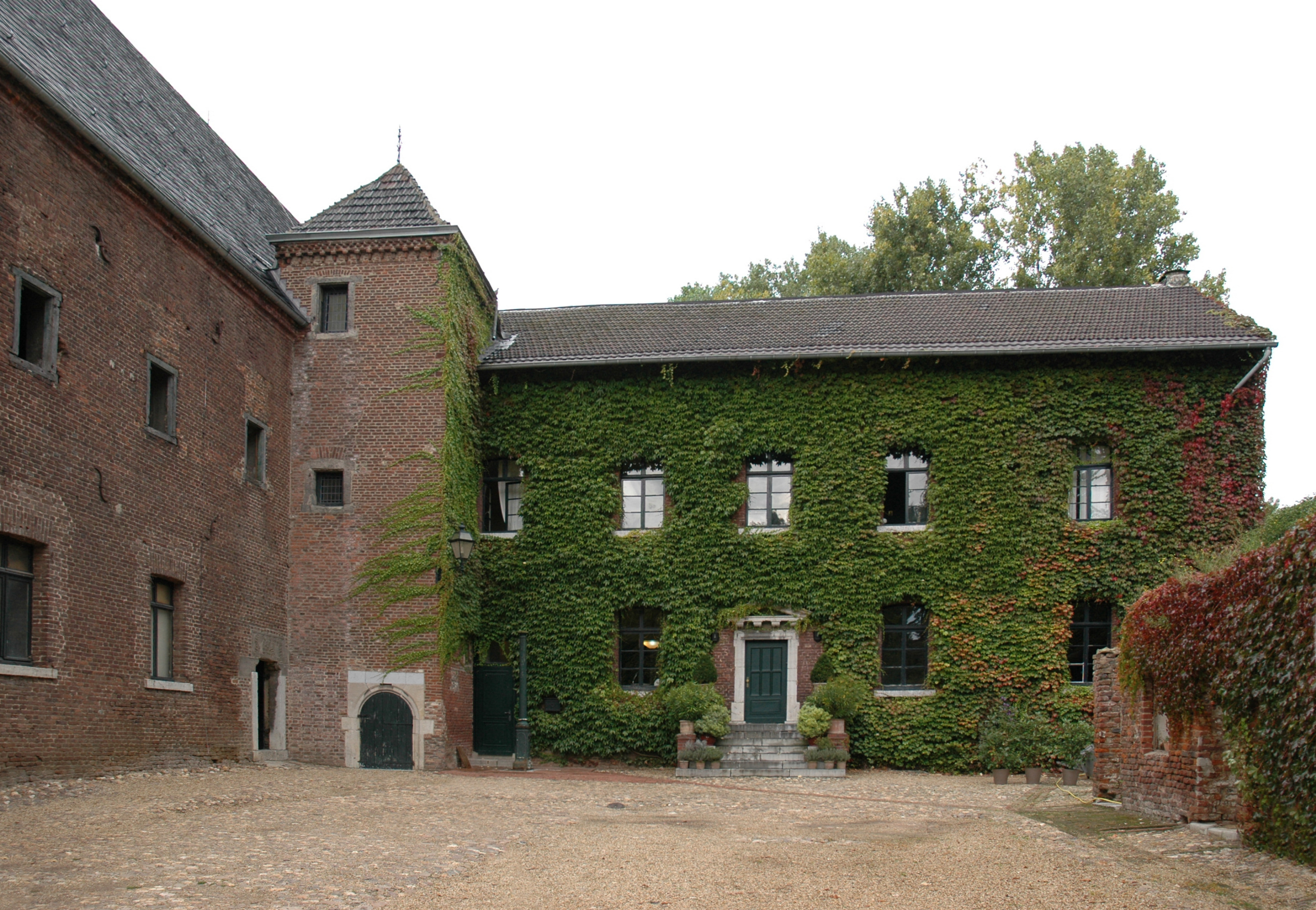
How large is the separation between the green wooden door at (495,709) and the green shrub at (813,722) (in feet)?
16.6

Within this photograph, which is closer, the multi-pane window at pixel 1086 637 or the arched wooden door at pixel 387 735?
the arched wooden door at pixel 387 735

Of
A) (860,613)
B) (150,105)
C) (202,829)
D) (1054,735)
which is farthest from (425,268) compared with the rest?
(1054,735)

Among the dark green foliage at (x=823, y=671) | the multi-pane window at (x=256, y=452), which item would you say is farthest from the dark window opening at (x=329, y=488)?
the dark green foliage at (x=823, y=671)

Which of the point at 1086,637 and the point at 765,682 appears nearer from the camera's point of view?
the point at 1086,637

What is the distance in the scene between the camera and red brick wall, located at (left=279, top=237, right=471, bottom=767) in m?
18.9

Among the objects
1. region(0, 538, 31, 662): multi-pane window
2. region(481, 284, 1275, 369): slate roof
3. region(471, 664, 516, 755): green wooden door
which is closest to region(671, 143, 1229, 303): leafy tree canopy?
region(481, 284, 1275, 369): slate roof

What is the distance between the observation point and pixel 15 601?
1266 centimetres

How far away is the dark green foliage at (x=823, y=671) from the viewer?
2030 cm

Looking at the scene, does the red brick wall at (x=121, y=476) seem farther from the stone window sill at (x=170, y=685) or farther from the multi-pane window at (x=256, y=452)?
the multi-pane window at (x=256, y=452)

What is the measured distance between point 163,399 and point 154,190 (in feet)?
9.05

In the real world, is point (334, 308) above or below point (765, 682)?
above

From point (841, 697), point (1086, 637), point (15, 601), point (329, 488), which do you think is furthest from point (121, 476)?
point (1086, 637)

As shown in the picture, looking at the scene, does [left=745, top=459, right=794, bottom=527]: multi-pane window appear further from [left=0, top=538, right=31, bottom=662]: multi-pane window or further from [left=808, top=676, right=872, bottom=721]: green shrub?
[left=0, top=538, right=31, bottom=662]: multi-pane window

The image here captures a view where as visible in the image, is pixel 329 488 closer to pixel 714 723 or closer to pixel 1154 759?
pixel 714 723
